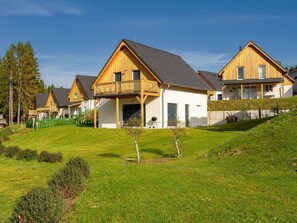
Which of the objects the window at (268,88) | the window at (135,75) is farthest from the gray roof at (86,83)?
the window at (268,88)

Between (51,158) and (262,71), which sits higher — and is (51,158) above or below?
below

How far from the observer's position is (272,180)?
923 centimetres

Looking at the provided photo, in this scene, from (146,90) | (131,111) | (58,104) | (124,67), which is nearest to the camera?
(146,90)

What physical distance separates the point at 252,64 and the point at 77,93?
25.9m

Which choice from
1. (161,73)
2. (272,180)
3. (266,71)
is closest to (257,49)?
(266,71)

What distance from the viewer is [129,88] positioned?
94.9 feet

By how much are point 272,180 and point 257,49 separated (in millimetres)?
36564

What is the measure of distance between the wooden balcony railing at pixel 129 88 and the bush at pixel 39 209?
829 inches

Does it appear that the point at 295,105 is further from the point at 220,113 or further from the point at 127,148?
the point at 127,148

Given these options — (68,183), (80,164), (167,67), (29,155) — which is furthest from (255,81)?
(68,183)

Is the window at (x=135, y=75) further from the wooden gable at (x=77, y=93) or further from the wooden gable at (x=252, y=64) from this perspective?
the wooden gable at (x=77, y=93)

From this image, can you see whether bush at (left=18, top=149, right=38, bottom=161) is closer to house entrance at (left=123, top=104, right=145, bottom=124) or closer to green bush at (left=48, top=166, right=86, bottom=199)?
green bush at (left=48, top=166, right=86, bottom=199)

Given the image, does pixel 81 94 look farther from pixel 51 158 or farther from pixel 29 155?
pixel 51 158

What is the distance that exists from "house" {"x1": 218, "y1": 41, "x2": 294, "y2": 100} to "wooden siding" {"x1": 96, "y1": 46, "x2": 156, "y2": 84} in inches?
712
